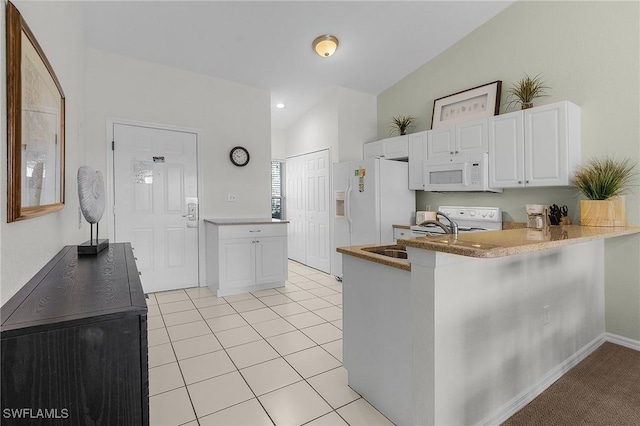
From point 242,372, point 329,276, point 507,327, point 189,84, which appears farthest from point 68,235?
point 329,276

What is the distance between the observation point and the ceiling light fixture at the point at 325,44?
11.4 feet

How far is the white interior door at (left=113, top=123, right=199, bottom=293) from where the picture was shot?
12.4 feet

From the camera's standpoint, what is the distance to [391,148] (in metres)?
4.39

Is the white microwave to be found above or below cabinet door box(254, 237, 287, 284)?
above

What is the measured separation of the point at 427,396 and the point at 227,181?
3.68 m

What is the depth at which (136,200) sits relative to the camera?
3.84m

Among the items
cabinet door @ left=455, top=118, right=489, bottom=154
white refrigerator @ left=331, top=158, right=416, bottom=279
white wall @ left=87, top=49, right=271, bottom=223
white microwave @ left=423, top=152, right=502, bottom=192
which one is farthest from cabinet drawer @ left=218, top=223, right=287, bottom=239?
cabinet door @ left=455, top=118, right=489, bottom=154

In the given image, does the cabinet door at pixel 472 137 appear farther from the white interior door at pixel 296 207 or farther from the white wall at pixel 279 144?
the white wall at pixel 279 144

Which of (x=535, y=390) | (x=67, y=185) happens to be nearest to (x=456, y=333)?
(x=535, y=390)

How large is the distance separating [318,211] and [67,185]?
3.54 meters

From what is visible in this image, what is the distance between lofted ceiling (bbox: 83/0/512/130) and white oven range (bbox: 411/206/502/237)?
207 cm

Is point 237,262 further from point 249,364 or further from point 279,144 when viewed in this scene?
point 279,144

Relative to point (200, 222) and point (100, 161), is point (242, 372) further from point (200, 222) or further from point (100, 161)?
point (100, 161)

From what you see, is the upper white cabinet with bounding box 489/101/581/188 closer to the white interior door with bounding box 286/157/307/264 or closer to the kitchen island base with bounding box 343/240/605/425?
the kitchen island base with bounding box 343/240/605/425
